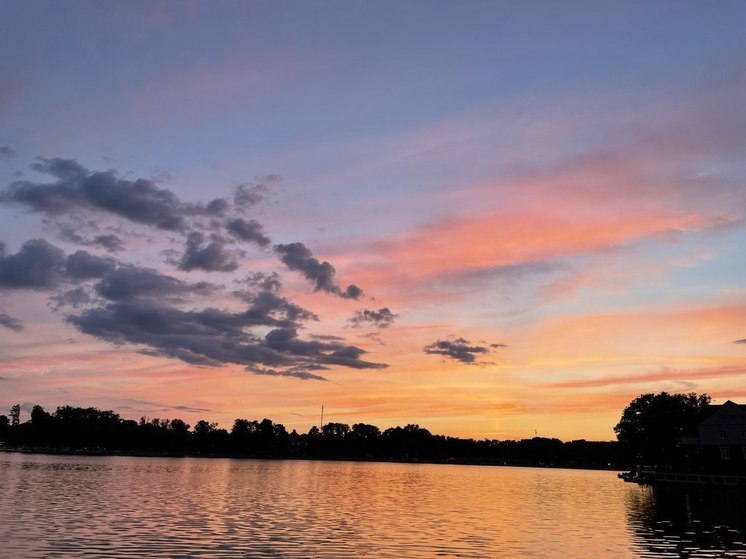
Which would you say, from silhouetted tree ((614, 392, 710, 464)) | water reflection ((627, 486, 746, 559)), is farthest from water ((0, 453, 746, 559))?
silhouetted tree ((614, 392, 710, 464))

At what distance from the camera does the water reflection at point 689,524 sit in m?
42.0

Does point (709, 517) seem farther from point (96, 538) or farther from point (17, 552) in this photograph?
point (17, 552)

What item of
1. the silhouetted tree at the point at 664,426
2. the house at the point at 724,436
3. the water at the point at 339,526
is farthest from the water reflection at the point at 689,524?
the silhouetted tree at the point at 664,426

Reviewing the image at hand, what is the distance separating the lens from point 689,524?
55594 millimetres

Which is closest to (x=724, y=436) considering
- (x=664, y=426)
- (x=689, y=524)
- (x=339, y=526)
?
(x=664, y=426)

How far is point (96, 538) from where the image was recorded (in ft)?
128

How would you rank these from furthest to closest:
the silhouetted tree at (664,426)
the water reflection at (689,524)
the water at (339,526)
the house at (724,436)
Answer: the silhouetted tree at (664,426) < the house at (724,436) < the water reflection at (689,524) < the water at (339,526)

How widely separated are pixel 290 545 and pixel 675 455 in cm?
13686

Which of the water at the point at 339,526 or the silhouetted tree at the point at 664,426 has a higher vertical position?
the silhouetted tree at the point at 664,426

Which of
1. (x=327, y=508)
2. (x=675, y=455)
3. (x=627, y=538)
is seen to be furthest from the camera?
(x=675, y=455)

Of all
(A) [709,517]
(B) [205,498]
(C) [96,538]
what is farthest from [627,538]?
(B) [205,498]

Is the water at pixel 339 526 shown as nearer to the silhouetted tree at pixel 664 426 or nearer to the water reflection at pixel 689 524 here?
the water reflection at pixel 689 524

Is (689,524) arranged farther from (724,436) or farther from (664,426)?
(664,426)

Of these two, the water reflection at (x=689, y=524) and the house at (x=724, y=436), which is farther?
the house at (x=724, y=436)
